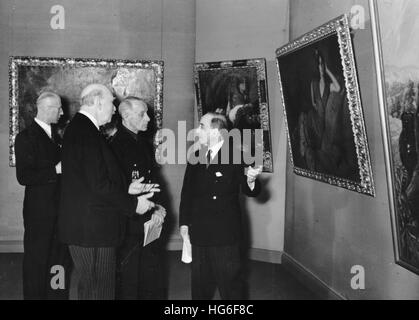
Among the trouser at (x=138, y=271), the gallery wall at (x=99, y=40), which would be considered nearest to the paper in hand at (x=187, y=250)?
the trouser at (x=138, y=271)

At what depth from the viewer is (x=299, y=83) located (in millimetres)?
4902

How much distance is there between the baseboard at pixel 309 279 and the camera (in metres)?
4.94

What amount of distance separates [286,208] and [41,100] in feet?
12.4

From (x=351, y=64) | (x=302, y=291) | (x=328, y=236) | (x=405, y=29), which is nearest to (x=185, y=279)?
(x=302, y=291)

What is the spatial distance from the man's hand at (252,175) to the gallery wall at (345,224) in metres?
1.12

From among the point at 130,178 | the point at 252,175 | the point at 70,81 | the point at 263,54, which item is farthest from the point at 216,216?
the point at 70,81

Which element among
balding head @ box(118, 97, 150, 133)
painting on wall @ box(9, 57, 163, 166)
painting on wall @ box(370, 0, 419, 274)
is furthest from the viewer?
painting on wall @ box(9, 57, 163, 166)

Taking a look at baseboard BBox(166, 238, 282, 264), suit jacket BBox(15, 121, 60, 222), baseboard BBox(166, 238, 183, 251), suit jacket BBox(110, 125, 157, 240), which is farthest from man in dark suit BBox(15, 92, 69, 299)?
baseboard BBox(166, 238, 282, 264)

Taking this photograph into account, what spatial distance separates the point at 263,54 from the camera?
657 cm

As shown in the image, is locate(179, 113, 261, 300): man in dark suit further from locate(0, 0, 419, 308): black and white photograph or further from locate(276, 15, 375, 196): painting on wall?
locate(276, 15, 375, 196): painting on wall

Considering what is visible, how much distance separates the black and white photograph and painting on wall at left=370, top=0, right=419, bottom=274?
0.04 ft

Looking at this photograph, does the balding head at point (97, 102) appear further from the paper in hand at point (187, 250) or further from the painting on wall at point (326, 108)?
the painting on wall at point (326, 108)

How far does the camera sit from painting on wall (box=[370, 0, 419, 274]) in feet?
9.66

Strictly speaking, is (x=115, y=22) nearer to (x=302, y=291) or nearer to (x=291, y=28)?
(x=291, y=28)
